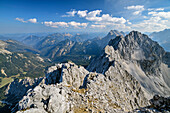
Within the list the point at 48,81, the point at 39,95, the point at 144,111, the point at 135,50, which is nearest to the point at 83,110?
the point at 39,95

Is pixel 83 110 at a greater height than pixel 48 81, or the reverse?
pixel 83 110

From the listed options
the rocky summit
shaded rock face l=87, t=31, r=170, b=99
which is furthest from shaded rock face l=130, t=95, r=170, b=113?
shaded rock face l=87, t=31, r=170, b=99

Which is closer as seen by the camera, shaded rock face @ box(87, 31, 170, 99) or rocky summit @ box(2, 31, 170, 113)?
rocky summit @ box(2, 31, 170, 113)

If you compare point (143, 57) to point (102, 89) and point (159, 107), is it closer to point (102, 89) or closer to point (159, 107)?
point (102, 89)

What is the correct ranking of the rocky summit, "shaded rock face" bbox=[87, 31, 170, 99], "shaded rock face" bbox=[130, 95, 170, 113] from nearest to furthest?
"shaded rock face" bbox=[130, 95, 170, 113], the rocky summit, "shaded rock face" bbox=[87, 31, 170, 99]

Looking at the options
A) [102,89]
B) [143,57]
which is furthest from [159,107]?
[143,57]

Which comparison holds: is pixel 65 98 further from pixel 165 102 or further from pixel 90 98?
pixel 165 102

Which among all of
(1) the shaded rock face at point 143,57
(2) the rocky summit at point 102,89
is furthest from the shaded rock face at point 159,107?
(1) the shaded rock face at point 143,57

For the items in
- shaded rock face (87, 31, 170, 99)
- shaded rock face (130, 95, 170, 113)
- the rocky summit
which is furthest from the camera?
shaded rock face (87, 31, 170, 99)

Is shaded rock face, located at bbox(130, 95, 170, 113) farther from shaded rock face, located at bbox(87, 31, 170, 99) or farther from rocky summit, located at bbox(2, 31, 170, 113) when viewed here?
shaded rock face, located at bbox(87, 31, 170, 99)
